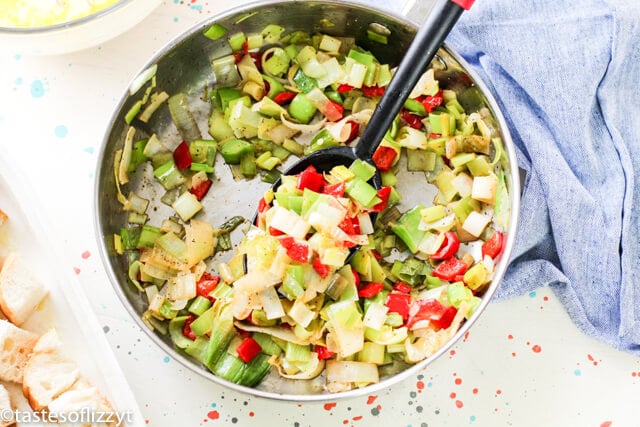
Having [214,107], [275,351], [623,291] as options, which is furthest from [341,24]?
[623,291]

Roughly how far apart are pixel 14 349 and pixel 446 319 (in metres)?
0.76

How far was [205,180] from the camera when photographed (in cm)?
157

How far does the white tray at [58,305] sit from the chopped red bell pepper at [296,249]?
0.36 m

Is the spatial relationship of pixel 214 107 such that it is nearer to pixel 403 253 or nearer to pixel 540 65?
pixel 403 253

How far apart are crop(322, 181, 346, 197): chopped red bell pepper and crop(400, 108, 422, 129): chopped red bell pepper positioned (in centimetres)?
21

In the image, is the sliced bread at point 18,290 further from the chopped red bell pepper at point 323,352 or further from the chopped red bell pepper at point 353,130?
the chopped red bell pepper at point 353,130

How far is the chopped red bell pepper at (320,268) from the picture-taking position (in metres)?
1.39

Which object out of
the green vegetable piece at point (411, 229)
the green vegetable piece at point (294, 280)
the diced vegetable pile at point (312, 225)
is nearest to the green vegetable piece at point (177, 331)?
the diced vegetable pile at point (312, 225)

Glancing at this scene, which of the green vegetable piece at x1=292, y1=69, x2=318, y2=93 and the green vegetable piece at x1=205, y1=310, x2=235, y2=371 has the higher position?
the green vegetable piece at x1=292, y1=69, x2=318, y2=93

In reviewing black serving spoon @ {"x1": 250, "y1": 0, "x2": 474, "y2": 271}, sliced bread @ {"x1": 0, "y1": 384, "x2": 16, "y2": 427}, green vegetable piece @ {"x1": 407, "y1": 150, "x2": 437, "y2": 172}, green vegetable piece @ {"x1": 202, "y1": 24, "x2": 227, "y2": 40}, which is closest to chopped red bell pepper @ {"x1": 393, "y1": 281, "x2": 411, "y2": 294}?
black serving spoon @ {"x1": 250, "y1": 0, "x2": 474, "y2": 271}

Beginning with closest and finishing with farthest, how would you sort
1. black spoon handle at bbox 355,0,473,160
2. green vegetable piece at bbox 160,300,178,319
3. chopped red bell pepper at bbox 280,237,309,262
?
black spoon handle at bbox 355,0,473,160, chopped red bell pepper at bbox 280,237,309,262, green vegetable piece at bbox 160,300,178,319

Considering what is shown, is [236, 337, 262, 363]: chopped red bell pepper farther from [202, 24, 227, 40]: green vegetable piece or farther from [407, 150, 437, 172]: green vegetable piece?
[202, 24, 227, 40]: green vegetable piece

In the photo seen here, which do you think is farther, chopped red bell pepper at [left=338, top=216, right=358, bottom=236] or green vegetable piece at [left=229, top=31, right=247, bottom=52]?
green vegetable piece at [left=229, top=31, right=247, bottom=52]

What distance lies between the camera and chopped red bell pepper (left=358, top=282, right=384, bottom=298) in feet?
4.83
